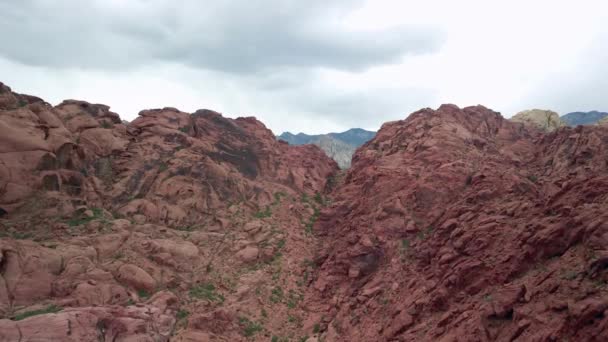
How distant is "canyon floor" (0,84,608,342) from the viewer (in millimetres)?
18594

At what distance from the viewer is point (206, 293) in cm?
2567

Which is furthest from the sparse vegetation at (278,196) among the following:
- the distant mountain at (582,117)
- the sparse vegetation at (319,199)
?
the distant mountain at (582,117)

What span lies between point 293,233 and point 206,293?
8.26m

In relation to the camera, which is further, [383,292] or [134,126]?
[134,126]

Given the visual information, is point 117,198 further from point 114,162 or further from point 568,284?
point 568,284

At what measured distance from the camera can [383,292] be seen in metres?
24.5

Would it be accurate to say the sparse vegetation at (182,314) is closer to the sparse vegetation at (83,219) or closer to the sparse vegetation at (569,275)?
the sparse vegetation at (83,219)

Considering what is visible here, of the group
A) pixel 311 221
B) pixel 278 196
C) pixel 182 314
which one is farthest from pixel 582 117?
pixel 182 314

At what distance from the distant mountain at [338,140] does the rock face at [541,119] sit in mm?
59852

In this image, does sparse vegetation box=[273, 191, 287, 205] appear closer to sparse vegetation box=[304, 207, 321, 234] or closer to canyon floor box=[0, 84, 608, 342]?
canyon floor box=[0, 84, 608, 342]

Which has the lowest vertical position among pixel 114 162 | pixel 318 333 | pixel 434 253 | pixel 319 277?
pixel 318 333

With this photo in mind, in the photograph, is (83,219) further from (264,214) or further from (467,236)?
(467,236)

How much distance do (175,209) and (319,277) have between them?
10.1 metres

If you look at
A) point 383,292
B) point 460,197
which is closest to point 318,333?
point 383,292
